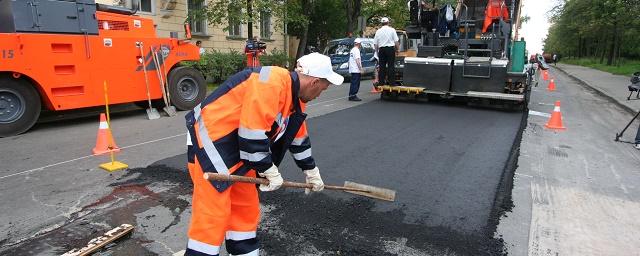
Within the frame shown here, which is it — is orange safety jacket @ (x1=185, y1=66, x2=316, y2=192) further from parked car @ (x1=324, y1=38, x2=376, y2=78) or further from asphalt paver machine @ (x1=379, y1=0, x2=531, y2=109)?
parked car @ (x1=324, y1=38, x2=376, y2=78)

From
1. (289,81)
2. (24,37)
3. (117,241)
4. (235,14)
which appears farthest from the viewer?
(235,14)

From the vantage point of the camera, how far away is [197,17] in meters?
15.3

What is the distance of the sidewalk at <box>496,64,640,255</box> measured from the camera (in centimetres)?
331

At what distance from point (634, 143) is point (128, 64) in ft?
28.0

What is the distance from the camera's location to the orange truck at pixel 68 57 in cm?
654

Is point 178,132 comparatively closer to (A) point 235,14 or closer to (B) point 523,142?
(B) point 523,142

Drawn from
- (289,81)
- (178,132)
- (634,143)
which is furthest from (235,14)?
(289,81)

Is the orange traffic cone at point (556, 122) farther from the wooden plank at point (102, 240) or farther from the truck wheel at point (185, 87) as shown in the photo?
the wooden plank at point (102, 240)

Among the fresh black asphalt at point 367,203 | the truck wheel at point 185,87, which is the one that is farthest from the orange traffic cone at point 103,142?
the truck wheel at point 185,87

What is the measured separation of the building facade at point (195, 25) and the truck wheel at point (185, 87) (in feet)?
19.2

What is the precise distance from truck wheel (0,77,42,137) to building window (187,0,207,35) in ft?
28.4

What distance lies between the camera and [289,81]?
231 centimetres

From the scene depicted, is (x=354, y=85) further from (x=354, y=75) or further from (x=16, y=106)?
(x=16, y=106)

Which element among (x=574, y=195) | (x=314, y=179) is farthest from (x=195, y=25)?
(x=314, y=179)
